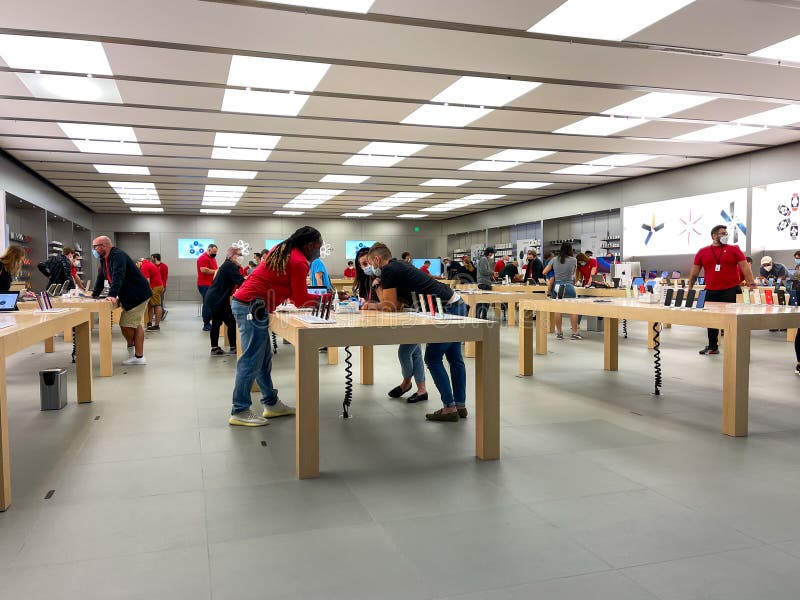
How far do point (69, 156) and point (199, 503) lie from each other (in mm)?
10481

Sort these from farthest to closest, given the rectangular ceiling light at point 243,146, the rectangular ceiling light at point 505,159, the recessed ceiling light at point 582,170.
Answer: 1. the recessed ceiling light at point 582,170
2. the rectangular ceiling light at point 505,159
3. the rectangular ceiling light at point 243,146

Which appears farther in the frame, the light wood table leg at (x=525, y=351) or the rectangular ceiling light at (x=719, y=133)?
the rectangular ceiling light at (x=719, y=133)

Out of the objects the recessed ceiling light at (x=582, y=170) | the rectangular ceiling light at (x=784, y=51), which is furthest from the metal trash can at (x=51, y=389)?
the recessed ceiling light at (x=582, y=170)

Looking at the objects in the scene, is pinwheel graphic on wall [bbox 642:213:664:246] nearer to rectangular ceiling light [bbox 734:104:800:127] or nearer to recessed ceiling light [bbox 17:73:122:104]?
rectangular ceiling light [bbox 734:104:800:127]

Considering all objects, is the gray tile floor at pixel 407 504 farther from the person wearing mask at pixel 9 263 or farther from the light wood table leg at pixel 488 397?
the person wearing mask at pixel 9 263

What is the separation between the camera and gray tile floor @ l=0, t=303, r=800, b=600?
Answer: 1.99 m

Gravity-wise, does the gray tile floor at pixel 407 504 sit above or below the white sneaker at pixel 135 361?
below

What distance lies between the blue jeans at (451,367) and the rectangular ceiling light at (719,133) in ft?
24.2

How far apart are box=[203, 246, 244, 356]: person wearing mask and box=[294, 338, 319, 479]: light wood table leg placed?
4258mm

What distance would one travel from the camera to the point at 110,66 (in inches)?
243

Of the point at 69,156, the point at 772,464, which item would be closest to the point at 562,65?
the point at 772,464

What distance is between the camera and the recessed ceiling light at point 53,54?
553 cm

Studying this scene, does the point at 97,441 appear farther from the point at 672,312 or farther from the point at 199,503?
the point at 672,312

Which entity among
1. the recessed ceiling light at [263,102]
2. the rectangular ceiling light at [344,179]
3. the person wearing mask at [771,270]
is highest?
the recessed ceiling light at [263,102]
